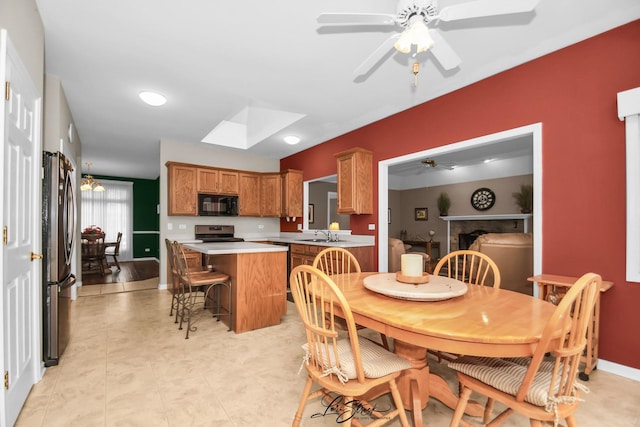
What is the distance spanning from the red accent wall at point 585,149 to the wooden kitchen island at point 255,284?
101 inches

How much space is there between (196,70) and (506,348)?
3391mm

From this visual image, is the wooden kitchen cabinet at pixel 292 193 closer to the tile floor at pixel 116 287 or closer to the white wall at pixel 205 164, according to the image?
the white wall at pixel 205 164

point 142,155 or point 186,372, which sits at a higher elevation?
point 142,155

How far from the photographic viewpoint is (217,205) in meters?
5.75

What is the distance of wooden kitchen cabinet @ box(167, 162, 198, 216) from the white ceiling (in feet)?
3.27

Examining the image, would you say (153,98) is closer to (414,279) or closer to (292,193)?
(292,193)

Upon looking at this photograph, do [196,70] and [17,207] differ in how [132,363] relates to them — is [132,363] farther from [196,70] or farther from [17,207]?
[196,70]

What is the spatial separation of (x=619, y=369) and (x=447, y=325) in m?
2.11

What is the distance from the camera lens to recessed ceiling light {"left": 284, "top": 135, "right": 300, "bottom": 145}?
524 centimetres

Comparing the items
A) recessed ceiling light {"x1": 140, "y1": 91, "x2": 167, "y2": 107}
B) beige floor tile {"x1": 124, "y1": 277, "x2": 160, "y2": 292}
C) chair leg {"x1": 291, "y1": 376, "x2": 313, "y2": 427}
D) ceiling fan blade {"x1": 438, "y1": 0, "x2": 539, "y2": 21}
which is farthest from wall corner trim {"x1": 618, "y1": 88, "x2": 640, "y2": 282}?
beige floor tile {"x1": 124, "y1": 277, "x2": 160, "y2": 292}

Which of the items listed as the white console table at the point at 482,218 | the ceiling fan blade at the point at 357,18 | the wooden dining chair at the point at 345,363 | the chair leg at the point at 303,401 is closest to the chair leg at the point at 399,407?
the wooden dining chair at the point at 345,363

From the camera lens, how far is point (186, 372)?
2.25m

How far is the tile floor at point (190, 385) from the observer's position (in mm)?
1719

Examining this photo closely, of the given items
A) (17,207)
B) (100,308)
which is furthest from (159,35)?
(100,308)
